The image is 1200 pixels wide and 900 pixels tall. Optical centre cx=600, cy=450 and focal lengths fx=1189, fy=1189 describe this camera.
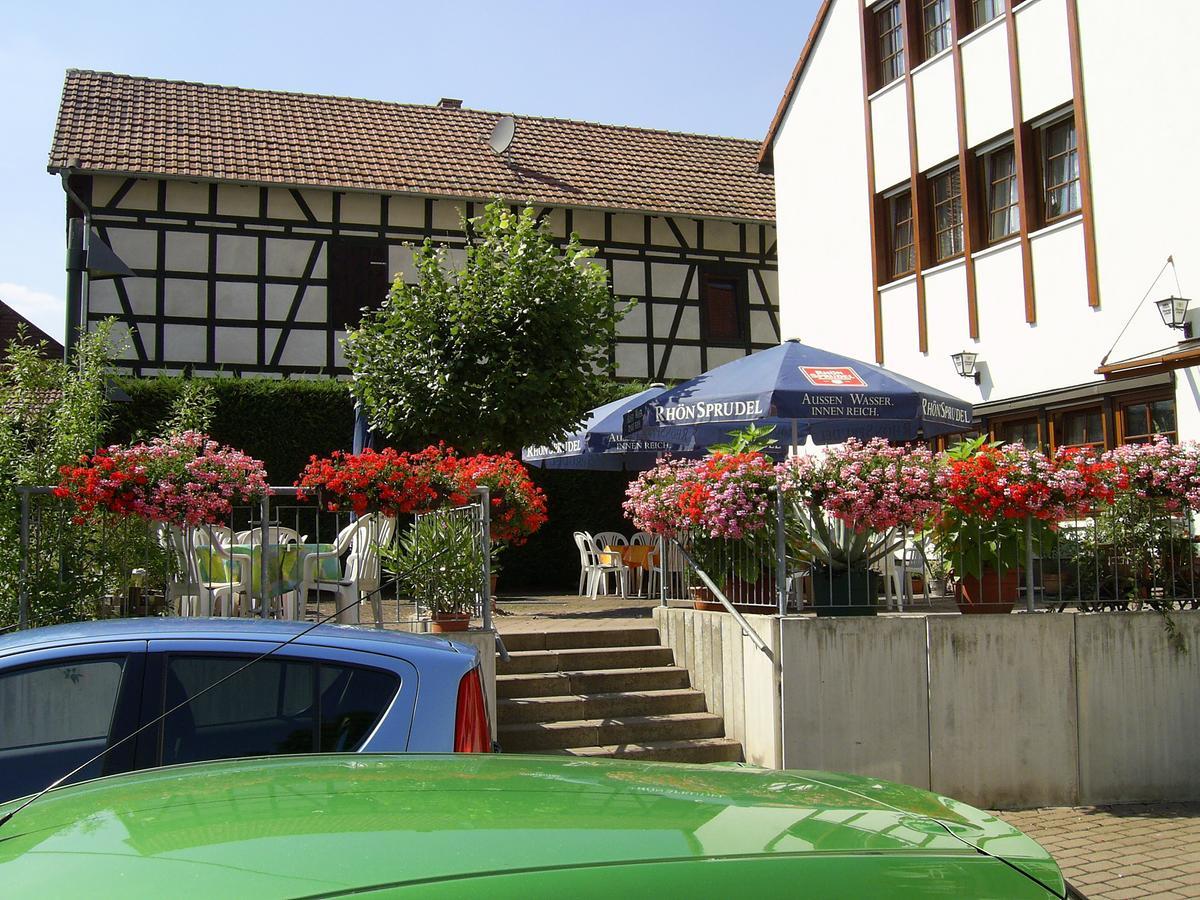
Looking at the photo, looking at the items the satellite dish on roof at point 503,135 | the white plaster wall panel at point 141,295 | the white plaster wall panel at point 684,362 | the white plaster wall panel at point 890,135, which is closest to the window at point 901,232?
the white plaster wall panel at point 890,135

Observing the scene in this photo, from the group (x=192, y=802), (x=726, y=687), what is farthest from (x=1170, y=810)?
(x=192, y=802)

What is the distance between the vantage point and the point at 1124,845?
7289 millimetres

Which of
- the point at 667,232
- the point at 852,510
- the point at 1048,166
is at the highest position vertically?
the point at 667,232

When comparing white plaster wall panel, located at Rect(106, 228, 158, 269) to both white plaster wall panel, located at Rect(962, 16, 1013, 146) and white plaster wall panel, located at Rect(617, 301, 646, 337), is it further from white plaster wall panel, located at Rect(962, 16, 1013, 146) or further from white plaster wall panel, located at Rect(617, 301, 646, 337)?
white plaster wall panel, located at Rect(962, 16, 1013, 146)

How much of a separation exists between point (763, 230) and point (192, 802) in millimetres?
23232

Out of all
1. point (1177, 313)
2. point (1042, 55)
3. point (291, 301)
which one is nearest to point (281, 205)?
point (291, 301)

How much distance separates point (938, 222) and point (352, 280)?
10.6m

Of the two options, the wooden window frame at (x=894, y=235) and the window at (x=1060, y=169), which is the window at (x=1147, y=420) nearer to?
the window at (x=1060, y=169)

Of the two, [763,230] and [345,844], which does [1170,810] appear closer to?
[345,844]

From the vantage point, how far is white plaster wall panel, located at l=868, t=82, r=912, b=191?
15766 millimetres

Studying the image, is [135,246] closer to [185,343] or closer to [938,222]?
[185,343]

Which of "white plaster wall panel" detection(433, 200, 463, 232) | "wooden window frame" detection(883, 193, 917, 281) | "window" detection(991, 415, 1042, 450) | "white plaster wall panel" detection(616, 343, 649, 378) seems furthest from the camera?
"white plaster wall panel" detection(616, 343, 649, 378)

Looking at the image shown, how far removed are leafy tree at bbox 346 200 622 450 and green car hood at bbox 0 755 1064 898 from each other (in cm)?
1031

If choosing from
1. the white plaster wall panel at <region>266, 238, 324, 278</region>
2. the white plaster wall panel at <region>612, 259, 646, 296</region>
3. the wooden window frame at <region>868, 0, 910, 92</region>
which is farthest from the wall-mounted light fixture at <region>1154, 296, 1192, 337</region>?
the white plaster wall panel at <region>266, 238, 324, 278</region>
